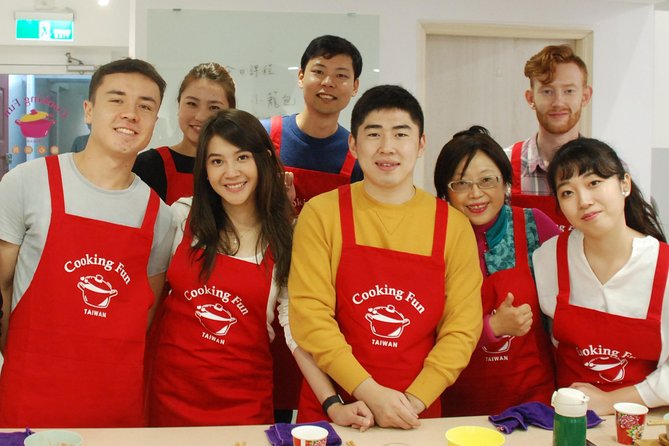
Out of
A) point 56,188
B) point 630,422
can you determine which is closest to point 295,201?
point 56,188

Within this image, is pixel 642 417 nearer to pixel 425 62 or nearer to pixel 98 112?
pixel 98 112

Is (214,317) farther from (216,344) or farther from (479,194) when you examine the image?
(479,194)

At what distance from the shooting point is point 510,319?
1.82 meters

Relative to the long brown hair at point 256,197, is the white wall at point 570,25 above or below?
above

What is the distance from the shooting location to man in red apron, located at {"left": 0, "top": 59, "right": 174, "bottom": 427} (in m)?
1.70

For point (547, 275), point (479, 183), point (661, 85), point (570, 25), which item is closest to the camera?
point (547, 275)

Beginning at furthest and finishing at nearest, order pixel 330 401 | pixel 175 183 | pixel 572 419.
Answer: pixel 175 183 → pixel 330 401 → pixel 572 419

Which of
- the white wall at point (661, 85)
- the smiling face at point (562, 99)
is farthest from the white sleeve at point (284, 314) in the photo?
the white wall at point (661, 85)

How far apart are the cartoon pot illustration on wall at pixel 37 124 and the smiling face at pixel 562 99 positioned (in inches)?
170

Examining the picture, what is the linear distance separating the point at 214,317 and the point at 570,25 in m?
3.63

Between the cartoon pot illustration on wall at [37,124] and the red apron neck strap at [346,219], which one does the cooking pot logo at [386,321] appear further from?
the cartoon pot illustration on wall at [37,124]

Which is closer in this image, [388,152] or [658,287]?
[658,287]

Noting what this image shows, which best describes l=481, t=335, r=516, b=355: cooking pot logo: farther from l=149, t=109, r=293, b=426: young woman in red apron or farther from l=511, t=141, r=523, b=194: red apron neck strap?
l=511, t=141, r=523, b=194: red apron neck strap

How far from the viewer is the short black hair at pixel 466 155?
6.50ft
